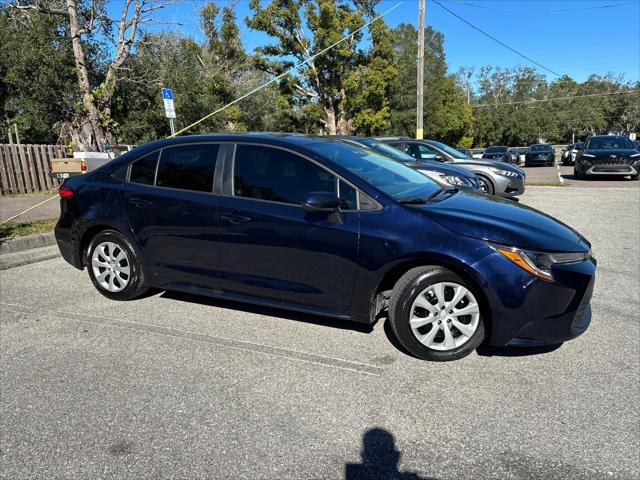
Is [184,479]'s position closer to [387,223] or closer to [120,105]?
[387,223]

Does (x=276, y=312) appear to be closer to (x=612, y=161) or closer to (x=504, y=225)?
(x=504, y=225)

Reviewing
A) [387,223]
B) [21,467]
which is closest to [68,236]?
[21,467]

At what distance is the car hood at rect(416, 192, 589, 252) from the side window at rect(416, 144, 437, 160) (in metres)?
7.31

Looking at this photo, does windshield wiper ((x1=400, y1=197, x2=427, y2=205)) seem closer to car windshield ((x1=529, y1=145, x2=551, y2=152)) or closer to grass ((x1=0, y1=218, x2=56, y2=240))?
grass ((x1=0, y1=218, x2=56, y2=240))

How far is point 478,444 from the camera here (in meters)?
2.54

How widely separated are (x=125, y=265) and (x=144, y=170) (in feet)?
3.14

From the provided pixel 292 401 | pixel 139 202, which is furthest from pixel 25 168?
pixel 292 401

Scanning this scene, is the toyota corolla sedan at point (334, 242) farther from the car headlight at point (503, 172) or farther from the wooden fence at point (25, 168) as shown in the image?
the wooden fence at point (25, 168)

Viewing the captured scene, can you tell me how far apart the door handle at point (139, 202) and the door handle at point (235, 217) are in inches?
34.9

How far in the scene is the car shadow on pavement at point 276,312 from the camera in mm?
4100

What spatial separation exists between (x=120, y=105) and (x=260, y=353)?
20.0m

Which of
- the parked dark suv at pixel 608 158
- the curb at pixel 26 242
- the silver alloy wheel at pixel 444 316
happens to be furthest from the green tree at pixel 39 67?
the parked dark suv at pixel 608 158

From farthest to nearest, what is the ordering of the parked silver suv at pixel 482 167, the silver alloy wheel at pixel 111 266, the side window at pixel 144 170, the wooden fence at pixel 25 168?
the wooden fence at pixel 25 168, the parked silver suv at pixel 482 167, the silver alloy wheel at pixel 111 266, the side window at pixel 144 170

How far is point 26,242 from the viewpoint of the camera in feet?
22.2
